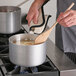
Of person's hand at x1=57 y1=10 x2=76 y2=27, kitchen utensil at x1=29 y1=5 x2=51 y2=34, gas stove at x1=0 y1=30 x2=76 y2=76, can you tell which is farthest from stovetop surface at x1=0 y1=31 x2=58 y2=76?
kitchen utensil at x1=29 y1=5 x2=51 y2=34

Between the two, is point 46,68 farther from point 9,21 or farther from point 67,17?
point 9,21

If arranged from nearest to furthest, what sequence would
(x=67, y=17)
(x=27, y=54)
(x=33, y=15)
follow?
(x=27, y=54), (x=67, y=17), (x=33, y=15)

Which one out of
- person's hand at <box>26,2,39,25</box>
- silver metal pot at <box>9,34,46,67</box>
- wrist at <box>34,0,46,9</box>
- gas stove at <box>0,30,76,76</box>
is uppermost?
wrist at <box>34,0,46,9</box>

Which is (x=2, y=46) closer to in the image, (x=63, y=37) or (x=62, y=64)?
(x=62, y=64)

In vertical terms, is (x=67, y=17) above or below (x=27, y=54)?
above

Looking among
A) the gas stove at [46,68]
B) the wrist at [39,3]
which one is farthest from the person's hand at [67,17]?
the wrist at [39,3]

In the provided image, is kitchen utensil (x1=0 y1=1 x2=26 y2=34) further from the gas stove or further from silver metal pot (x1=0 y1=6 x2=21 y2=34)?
the gas stove

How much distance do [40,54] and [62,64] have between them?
0.45 ft

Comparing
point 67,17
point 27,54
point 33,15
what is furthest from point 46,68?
point 33,15

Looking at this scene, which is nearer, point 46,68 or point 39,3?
point 46,68

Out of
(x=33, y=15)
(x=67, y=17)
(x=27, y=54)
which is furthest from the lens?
(x=33, y=15)

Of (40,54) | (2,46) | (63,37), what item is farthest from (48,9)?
(40,54)

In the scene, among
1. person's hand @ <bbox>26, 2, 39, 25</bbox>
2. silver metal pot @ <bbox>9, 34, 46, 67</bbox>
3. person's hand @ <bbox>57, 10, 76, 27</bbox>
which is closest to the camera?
silver metal pot @ <bbox>9, 34, 46, 67</bbox>

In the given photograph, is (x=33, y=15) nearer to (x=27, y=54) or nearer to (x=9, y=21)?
(x=9, y=21)
